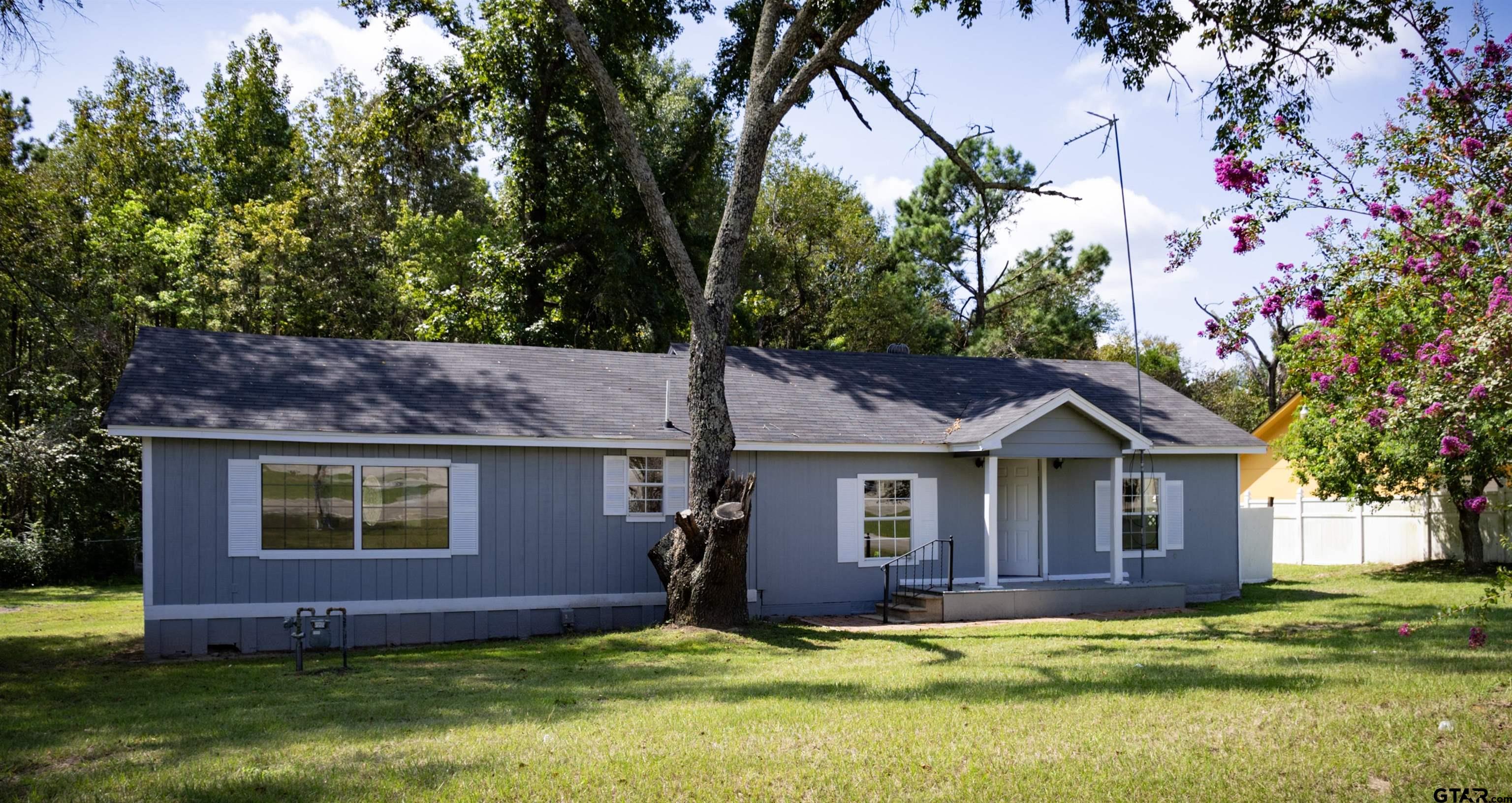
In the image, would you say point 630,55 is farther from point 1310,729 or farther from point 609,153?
point 1310,729

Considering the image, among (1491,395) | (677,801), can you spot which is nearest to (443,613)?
(677,801)

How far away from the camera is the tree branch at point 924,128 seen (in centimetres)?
1460

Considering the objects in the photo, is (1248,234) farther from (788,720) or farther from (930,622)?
(930,622)

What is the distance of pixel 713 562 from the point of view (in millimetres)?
13383

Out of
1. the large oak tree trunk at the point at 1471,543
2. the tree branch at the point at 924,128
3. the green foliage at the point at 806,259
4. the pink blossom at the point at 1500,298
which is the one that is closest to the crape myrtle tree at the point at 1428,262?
the pink blossom at the point at 1500,298

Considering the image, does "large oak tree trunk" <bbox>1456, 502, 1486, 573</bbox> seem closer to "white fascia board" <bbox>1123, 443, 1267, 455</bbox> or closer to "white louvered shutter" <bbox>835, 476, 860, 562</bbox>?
"white fascia board" <bbox>1123, 443, 1267, 455</bbox>

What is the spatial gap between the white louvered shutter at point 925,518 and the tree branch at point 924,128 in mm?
4534

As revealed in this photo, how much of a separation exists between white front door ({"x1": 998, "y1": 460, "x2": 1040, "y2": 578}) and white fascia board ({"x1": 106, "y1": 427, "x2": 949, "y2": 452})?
2.10 m

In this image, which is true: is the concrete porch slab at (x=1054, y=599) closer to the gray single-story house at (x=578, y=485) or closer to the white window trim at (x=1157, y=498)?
the gray single-story house at (x=578, y=485)

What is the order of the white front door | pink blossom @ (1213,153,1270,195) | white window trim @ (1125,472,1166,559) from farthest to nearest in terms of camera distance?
white window trim @ (1125,472,1166,559) < the white front door < pink blossom @ (1213,153,1270,195)

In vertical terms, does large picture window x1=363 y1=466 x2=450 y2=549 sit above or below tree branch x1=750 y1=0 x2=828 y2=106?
below

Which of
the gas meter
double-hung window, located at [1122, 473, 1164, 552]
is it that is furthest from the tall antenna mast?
the gas meter

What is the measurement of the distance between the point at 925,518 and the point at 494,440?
6.67 m

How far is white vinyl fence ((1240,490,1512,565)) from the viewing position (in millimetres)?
22141
